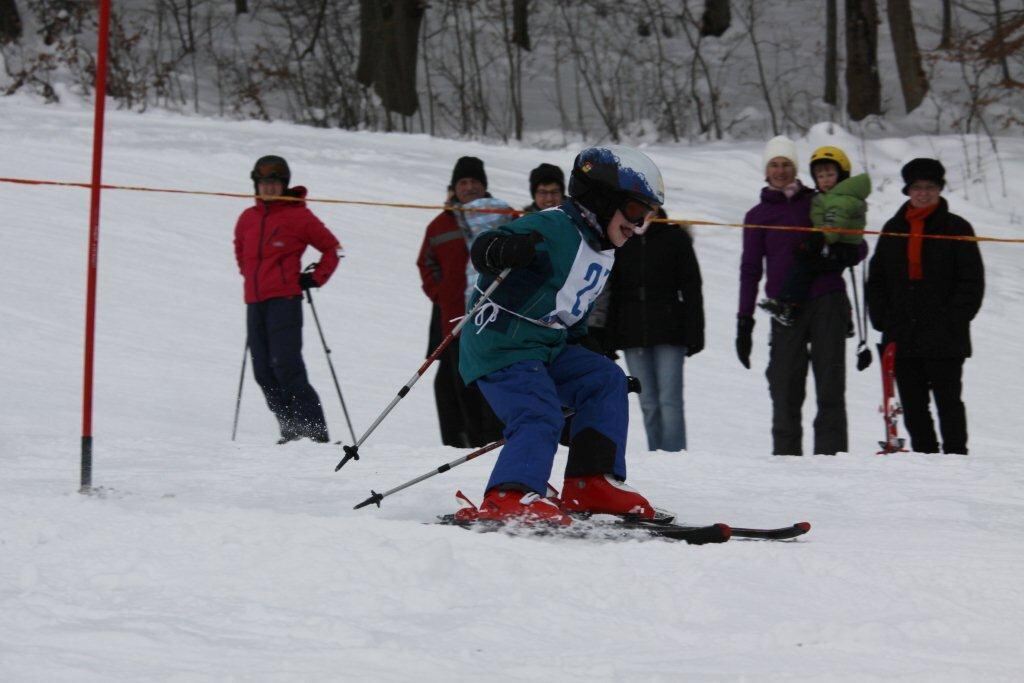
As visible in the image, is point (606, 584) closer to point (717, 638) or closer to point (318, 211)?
point (717, 638)

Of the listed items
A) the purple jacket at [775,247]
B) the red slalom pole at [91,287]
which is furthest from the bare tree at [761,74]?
the red slalom pole at [91,287]

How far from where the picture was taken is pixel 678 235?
689 centimetres

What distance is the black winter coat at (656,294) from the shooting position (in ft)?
22.2

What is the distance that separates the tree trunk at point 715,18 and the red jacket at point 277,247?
62.3ft

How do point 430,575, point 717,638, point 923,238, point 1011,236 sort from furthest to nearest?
1. point 1011,236
2. point 923,238
3. point 430,575
4. point 717,638

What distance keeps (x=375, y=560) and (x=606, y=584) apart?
64 cm

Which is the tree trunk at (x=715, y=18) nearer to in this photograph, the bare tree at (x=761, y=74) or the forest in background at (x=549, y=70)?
the forest in background at (x=549, y=70)

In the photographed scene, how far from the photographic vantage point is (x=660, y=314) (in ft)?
22.2

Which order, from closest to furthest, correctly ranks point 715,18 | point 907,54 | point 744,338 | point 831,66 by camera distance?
point 744,338
point 907,54
point 831,66
point 715,18

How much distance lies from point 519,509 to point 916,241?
318 cm

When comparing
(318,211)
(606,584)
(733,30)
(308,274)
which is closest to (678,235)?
(308,274)

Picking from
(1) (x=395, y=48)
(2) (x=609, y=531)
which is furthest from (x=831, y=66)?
(2) (x=609, y=531)

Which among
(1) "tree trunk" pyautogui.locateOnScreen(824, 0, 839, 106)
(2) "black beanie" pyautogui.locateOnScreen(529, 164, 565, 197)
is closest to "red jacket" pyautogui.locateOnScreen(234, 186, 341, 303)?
(2) "black beanie" pyautogui.locateOnScreen(529, 164, 565, 197)

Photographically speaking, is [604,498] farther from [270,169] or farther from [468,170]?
[270,169]
